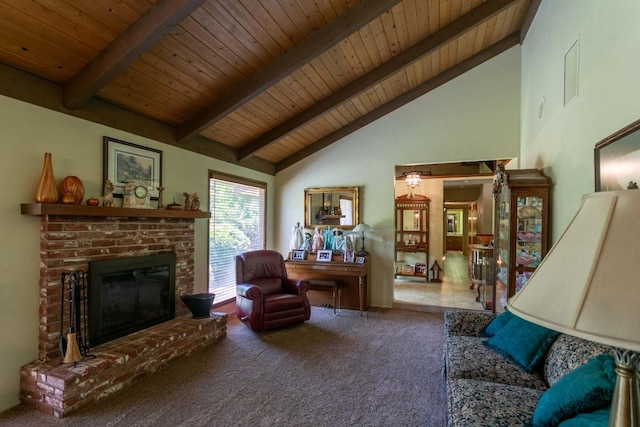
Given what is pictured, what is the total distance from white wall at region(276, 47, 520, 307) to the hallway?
1.67 ft

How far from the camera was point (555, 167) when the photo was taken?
318cm

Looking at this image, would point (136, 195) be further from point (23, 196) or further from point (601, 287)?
point (601, 287)

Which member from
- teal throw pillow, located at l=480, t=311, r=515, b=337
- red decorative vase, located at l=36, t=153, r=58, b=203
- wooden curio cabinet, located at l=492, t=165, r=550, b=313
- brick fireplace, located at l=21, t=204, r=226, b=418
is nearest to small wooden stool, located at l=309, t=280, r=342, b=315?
brick fireplace, located at l=21, t=204, r=226, b=418

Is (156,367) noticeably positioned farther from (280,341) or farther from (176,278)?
(280,341)

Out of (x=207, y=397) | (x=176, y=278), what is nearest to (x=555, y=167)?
(x=207, y=397)

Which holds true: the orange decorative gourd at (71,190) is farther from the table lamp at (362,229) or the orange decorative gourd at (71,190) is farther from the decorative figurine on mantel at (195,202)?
the table lamp at (362,229)

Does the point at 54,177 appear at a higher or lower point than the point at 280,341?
higher

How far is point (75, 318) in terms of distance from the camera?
2.79 meters

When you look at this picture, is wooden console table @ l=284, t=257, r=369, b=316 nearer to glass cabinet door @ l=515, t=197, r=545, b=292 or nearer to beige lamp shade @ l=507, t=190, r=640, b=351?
glass cabinet door @ l=515, t=197, r=545, b=292

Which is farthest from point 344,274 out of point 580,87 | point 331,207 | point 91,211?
point 580,87

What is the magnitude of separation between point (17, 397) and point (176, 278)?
163cm

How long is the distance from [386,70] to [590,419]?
3803mm

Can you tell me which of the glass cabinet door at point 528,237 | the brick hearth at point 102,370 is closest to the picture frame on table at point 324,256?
the brick hearth at point 102,370

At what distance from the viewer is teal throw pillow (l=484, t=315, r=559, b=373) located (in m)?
2.19
